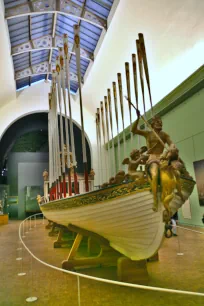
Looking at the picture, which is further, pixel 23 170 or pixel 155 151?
pixel 23 170

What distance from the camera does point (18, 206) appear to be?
1702 cm

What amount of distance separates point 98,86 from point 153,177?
13087 mm

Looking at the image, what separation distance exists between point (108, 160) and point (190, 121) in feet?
9.90

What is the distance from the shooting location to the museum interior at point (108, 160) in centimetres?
274

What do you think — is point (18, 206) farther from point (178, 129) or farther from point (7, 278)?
point (7, 278)

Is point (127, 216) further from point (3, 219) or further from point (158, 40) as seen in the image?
point (3, 219)

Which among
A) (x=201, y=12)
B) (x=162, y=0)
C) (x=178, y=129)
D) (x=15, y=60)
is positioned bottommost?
(x=178, y=129)

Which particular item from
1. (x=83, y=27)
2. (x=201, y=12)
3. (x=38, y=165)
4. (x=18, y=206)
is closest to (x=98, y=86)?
(x=83, y=27)

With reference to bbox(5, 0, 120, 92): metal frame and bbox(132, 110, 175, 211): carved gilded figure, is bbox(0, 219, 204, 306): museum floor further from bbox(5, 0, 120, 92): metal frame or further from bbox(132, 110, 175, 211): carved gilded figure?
bbox(5, 0, 120, 92): metal frame

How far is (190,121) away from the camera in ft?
27.0

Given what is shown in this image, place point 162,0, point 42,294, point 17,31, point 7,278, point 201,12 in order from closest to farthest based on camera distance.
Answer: point 42,294 → point 7,278 → point 201,12 → point 162,0 → point 17,31

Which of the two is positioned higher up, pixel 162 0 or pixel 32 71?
pixel 32 71

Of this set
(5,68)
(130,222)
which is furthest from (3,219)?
(130,222)

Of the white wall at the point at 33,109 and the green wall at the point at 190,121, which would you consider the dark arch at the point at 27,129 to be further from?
the green wall at the point at 190,121
